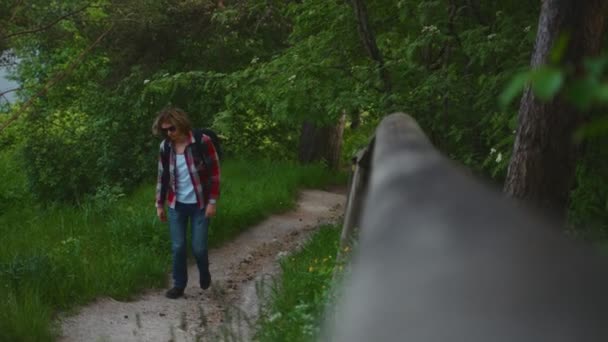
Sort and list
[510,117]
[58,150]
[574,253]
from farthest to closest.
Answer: [58,150], [510,117], [574,253]

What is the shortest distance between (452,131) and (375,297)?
23.0ft

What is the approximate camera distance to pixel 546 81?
92 centimetres

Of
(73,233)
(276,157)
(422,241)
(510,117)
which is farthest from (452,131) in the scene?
(276,157)

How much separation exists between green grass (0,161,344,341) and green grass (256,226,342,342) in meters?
1.50

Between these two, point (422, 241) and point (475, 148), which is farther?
point (475, 148)

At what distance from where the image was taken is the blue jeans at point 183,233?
8.30 meters

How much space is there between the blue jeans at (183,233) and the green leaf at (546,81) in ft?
24.4

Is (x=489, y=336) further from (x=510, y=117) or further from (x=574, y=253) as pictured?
(x=510, y=117)

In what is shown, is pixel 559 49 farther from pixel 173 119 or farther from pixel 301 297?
pixel 173 119

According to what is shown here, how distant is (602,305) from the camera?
2.58ft

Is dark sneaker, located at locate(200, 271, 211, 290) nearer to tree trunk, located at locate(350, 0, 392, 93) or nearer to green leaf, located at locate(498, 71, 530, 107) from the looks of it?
tree trunk, located at locate(350, 0, 392, 93)

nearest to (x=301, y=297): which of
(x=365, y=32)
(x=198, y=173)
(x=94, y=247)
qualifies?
(x=198, y=173)

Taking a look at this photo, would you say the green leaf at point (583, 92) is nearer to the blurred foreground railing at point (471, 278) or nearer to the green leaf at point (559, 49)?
the green leaf at point (559, 49)

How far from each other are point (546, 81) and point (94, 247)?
938cm
